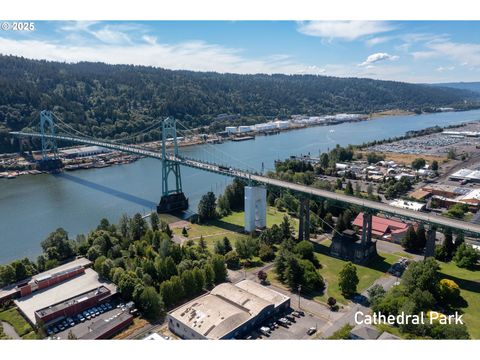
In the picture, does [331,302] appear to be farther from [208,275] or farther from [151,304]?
[151,304]

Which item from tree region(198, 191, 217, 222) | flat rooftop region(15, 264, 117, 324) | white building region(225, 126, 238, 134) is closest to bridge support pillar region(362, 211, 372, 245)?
tree region(198, 191, 217, 222)

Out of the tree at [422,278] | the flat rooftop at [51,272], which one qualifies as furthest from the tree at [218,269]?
the tree at [422,278]

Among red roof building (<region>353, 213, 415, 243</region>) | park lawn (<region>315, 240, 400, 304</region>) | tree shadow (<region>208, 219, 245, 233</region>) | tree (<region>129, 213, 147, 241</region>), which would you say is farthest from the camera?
tree shadow (<region>208, 219, 245, 233</region>)

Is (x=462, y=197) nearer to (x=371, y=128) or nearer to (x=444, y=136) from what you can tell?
(x=444, y=136)

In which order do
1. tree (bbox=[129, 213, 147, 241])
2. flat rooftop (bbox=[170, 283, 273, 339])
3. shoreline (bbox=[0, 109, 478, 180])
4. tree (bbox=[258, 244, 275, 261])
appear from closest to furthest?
flat rooftop (bbox=[170, 283, 273, 339]) → tree (bbox=[258, 244, 275, 261]) → tree (bbox=[129, 213, 147, 241]) → shoreline (bbox=[0, 109, 478, 180])

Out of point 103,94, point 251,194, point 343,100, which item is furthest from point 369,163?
point 343,100

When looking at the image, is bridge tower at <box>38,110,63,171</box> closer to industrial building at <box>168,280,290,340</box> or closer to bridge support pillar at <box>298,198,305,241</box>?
bridge support pillar at <box>298,198,305,241</box>

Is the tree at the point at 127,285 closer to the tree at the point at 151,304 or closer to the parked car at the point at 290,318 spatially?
the tree at the point at 151,304

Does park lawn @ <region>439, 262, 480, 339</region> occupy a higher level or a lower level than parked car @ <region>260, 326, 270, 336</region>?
lower
